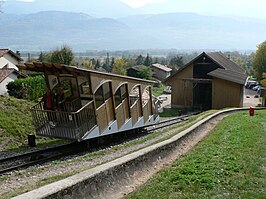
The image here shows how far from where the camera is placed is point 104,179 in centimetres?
797

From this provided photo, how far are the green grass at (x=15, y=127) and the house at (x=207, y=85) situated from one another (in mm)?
24298

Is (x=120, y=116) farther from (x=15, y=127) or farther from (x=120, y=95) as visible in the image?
(x=15, y=127)

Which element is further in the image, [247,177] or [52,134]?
[52,134]

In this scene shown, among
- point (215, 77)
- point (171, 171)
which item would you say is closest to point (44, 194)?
point (171, 171)

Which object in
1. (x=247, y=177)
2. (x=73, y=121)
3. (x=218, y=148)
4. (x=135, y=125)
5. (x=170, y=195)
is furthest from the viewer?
(x=135, y=125)

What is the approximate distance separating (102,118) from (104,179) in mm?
6601

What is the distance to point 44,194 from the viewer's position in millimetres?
6402

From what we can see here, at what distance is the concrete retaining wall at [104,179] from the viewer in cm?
670

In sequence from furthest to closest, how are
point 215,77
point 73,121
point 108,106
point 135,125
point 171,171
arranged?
point 215,77 → point 135,125 → point 108,106 → point 73,121 → point 171,171

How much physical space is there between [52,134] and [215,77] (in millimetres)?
28057

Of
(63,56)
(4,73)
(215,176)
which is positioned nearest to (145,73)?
(63,56)

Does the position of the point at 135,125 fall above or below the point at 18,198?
below

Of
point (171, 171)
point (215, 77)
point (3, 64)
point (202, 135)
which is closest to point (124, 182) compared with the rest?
point (171, 171)

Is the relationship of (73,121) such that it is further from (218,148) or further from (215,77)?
(215,77)
